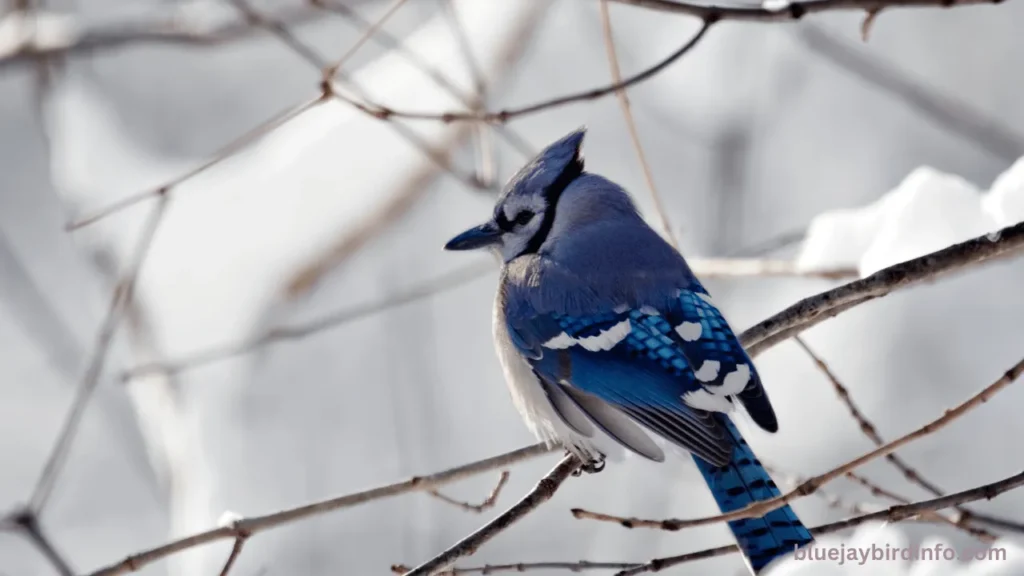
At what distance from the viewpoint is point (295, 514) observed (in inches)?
82.4

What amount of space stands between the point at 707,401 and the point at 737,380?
7 centimetres

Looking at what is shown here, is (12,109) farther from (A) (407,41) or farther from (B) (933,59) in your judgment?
(B) (933,59)

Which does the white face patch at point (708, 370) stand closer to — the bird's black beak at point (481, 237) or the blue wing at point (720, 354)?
the blue wing at point (720, 354)

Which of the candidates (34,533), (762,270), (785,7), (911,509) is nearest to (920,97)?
(762,270)

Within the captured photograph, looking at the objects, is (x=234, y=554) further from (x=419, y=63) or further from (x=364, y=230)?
(x=364, y=230)

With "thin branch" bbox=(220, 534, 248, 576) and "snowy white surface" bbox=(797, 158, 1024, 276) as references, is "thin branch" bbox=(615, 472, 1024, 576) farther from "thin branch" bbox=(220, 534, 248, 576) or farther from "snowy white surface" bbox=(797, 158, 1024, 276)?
"snowy white surface" bbox=(797, 158, 1024, 276)

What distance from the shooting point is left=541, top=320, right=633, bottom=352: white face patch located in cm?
241

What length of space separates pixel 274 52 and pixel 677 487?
10.8ft

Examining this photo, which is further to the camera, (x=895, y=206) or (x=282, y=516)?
(x=895, y=206)

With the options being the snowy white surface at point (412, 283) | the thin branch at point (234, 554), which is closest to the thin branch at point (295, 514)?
the thin branch at point (234, 554)

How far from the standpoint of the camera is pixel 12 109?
6.68 metres

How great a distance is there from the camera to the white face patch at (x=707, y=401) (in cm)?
221

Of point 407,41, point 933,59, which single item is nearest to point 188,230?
point 407,41

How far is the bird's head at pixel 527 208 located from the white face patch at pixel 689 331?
1.45ft
